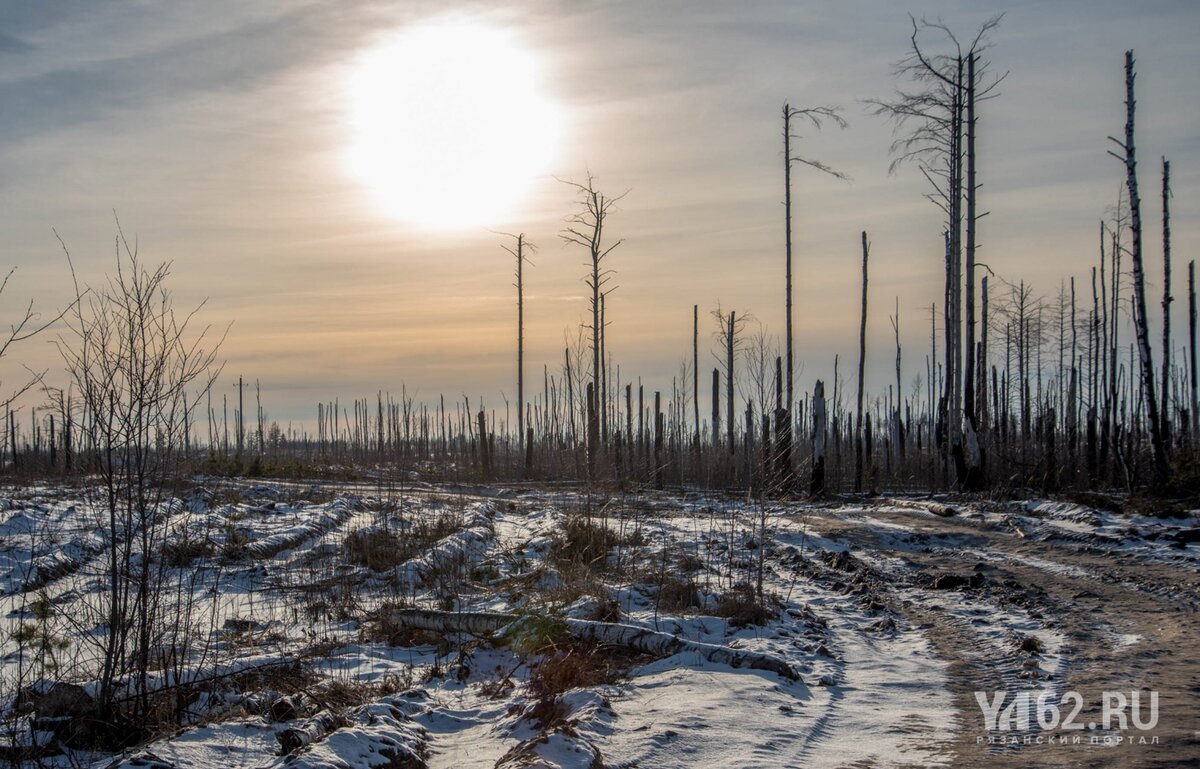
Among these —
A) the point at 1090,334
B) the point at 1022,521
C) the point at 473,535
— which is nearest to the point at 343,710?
the point at 473,535

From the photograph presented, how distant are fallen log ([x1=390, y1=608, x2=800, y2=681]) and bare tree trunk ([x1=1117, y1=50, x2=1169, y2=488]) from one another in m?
13.4

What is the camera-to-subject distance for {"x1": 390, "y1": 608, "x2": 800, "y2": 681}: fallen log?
644 cm

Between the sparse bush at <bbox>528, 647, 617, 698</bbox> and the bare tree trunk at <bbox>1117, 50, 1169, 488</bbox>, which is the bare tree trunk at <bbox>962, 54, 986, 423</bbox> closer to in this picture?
the bare tree trunk at <bbox>1117, 50, 1169, 488</bbox>

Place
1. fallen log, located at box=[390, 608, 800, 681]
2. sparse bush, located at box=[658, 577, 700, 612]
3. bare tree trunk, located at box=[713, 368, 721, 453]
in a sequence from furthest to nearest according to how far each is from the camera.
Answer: bare tree trunk, located at box=[713, 368, 721, 453] → sparse bush, located at box=[658, 577, 700, 612] → fallen log, located at box=[390, 608, 800, 681]

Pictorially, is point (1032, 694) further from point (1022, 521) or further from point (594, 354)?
point (594, 354)

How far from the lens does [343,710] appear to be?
222 inches

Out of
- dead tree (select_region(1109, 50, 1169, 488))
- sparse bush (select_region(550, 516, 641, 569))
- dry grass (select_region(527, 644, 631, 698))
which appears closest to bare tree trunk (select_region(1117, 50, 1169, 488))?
dead tree (select_region(1109, 50, 1169, 488))

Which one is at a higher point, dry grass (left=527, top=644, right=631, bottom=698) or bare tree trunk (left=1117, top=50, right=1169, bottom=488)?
bare tree trunk (left=1117, top=50, right=1169, bottom=488)

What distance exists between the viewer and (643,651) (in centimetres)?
707

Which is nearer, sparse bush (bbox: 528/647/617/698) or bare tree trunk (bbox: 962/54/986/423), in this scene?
sparse bush (bbox: 528/647/617/698)

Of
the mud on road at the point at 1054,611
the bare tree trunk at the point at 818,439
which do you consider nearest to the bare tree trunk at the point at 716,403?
the bare tree trunk at the point at 818,439

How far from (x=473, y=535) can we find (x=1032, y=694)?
1050 cm

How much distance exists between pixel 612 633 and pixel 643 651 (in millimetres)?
330

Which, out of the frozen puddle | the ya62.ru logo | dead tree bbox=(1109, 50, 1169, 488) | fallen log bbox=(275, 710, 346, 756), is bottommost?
the frozen puddle
